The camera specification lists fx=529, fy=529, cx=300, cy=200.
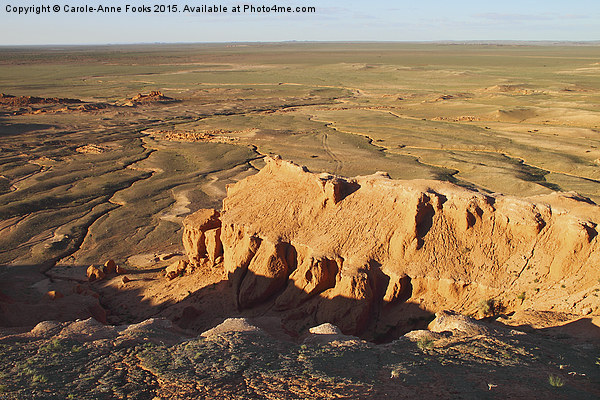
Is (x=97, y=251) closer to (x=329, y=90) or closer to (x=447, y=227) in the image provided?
(x=447, y=227)

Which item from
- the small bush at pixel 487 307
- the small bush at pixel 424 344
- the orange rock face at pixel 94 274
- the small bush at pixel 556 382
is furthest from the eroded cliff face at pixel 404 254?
the orange rock face at pixel 94 274

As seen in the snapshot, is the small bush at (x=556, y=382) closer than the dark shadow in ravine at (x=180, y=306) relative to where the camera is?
Yes

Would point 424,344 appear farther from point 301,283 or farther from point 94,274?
point 94,274

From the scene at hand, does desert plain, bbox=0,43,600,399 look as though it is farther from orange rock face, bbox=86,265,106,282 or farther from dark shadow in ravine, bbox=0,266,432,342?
orange rock face, bbox=86,265,106,282

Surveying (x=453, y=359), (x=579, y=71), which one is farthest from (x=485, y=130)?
(x=579, y=71)

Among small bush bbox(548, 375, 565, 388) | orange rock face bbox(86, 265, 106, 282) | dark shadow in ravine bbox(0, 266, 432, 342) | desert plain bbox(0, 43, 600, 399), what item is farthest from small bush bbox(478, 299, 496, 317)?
orange rock face bbox(86, 265, 106, 282)

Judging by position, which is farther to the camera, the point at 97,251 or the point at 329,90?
the point at 329,90

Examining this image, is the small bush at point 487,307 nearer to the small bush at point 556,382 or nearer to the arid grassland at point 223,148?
the small bush at point 556,382

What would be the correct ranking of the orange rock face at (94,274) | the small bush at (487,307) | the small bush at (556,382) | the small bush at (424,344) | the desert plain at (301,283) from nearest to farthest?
1. the small bush at (556,382)
2. the desert plain at (301,283)
3. the small bush at (424,344)
4. the small bush at (487,307)
5. the orange rock face at (94,274)
